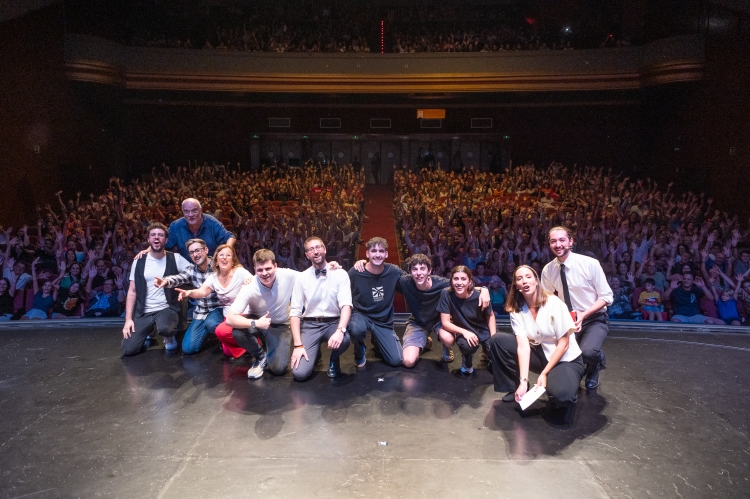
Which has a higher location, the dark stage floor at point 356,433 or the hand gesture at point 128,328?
the hand gesture at point 128,328

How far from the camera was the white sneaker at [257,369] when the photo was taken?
4.38 metres

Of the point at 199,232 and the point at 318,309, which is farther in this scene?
the point at 199,232

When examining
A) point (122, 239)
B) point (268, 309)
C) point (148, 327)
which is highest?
point (122, 239)

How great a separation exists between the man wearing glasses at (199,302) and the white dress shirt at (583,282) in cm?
281

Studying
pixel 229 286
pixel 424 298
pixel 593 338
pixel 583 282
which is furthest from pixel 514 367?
pixel 229 286

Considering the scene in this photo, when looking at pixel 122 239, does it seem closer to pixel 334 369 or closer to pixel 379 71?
pixel 334 369

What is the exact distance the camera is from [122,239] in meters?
7.39

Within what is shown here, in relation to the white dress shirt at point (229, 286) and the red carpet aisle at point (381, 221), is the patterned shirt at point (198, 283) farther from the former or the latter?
the red carpet aisle at point (381, 221)

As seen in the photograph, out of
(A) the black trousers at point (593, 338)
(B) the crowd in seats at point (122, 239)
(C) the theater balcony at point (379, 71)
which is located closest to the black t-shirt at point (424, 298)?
(A) the black trousers at point (593, 338)

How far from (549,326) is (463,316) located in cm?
92

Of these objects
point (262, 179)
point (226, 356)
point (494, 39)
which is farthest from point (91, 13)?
point (226, 356)

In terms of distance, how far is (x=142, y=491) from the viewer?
2.88 m

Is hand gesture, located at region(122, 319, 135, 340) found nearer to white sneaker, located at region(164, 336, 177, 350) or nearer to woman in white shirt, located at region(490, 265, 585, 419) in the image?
white sneaker, located at region(164, 336, 177, 350)

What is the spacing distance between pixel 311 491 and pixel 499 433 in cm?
125
